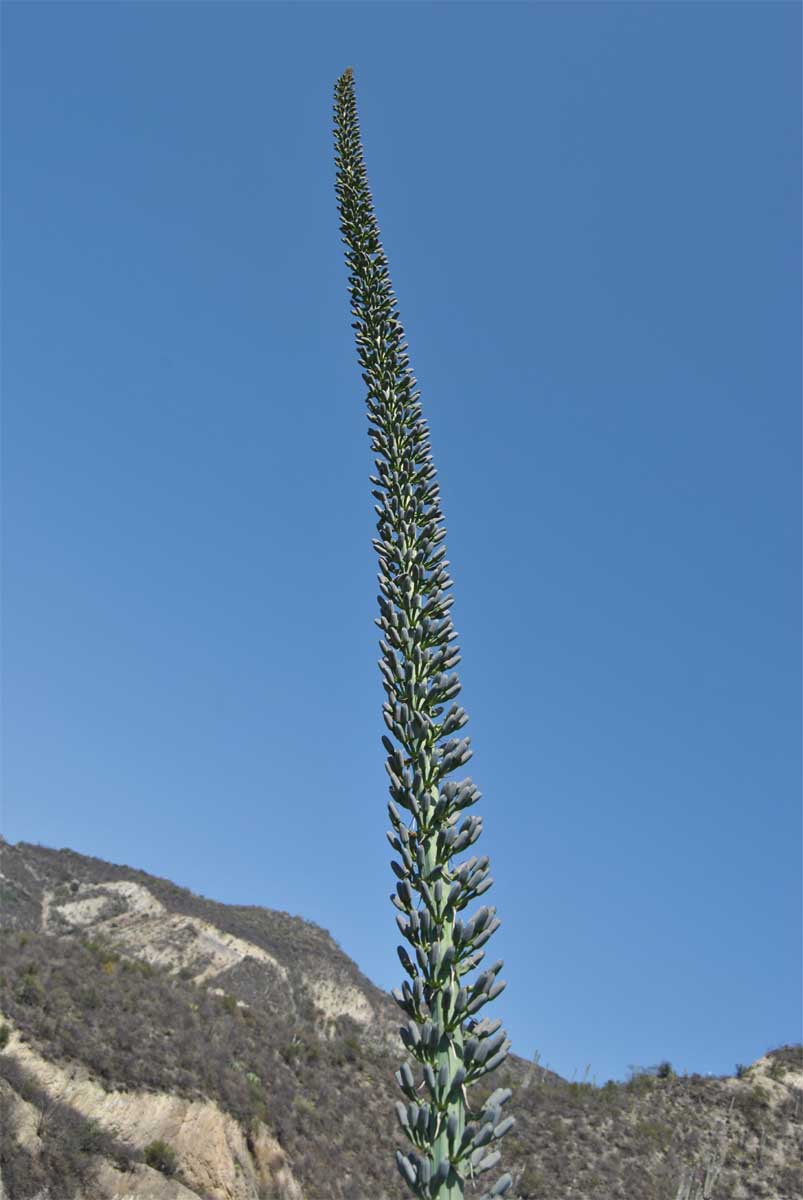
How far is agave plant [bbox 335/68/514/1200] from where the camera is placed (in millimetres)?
5531

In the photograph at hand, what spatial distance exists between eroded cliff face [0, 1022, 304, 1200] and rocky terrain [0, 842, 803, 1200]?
45 millimetres

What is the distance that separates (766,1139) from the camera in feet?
96.4

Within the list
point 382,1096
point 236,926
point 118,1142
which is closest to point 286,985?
point 236,926

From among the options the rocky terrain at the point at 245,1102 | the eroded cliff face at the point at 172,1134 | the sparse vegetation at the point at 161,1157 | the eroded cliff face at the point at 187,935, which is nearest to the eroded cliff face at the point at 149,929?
the eroded cliff face at the point at 187,935

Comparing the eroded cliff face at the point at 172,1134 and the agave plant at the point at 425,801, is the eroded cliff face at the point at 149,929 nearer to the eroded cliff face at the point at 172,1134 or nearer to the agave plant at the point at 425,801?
the eroded cliff face at the point at 172,1134

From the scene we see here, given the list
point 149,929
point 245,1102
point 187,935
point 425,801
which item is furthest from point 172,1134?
point 149,929

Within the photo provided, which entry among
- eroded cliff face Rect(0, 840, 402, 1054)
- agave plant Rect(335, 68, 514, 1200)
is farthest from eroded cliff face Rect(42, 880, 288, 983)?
agave plant Rect(335, 68, 514, 1200)

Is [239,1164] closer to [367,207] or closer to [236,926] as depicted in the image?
[367,207]

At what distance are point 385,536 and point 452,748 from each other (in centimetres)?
262

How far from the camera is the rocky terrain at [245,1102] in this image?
60.9 ft

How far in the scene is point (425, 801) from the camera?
6770 millimetres

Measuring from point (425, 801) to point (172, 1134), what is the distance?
18616 millimetres

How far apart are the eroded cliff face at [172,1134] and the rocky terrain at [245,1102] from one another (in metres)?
0.04

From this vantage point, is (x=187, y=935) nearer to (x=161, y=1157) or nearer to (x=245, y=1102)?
(x=245, y=1102)
